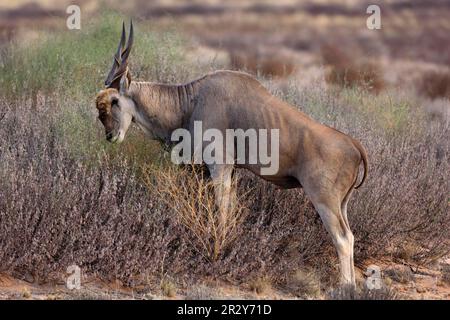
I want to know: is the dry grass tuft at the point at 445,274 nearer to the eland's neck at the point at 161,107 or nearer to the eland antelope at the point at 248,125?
the eland antelope at the point at 248,125

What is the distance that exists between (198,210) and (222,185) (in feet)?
1.40

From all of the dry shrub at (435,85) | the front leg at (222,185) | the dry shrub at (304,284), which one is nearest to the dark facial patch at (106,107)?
the front leg at (222,185)

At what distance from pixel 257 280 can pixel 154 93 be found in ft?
6.95

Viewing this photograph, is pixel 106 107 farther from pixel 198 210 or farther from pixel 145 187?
pixel 198 210

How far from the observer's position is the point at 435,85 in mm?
26969

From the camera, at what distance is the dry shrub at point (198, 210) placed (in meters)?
9.81

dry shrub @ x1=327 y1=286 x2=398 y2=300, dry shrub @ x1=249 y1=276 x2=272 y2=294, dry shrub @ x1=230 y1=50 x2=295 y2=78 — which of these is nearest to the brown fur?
dry shrub @ x1=327 y1=286 x2=398 y2=300

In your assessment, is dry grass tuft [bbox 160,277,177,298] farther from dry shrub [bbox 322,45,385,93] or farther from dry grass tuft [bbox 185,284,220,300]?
dry shrub [bbox 322,45,385,93]

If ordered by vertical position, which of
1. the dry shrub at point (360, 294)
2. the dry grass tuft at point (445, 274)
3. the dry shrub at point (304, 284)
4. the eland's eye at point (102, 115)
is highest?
the eland's eye at point (102, 115)

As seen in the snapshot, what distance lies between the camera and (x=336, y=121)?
12.3m

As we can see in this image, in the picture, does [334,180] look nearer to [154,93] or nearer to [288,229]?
[288,229]

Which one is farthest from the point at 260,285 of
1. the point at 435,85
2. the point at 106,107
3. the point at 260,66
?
the point at 435,85
